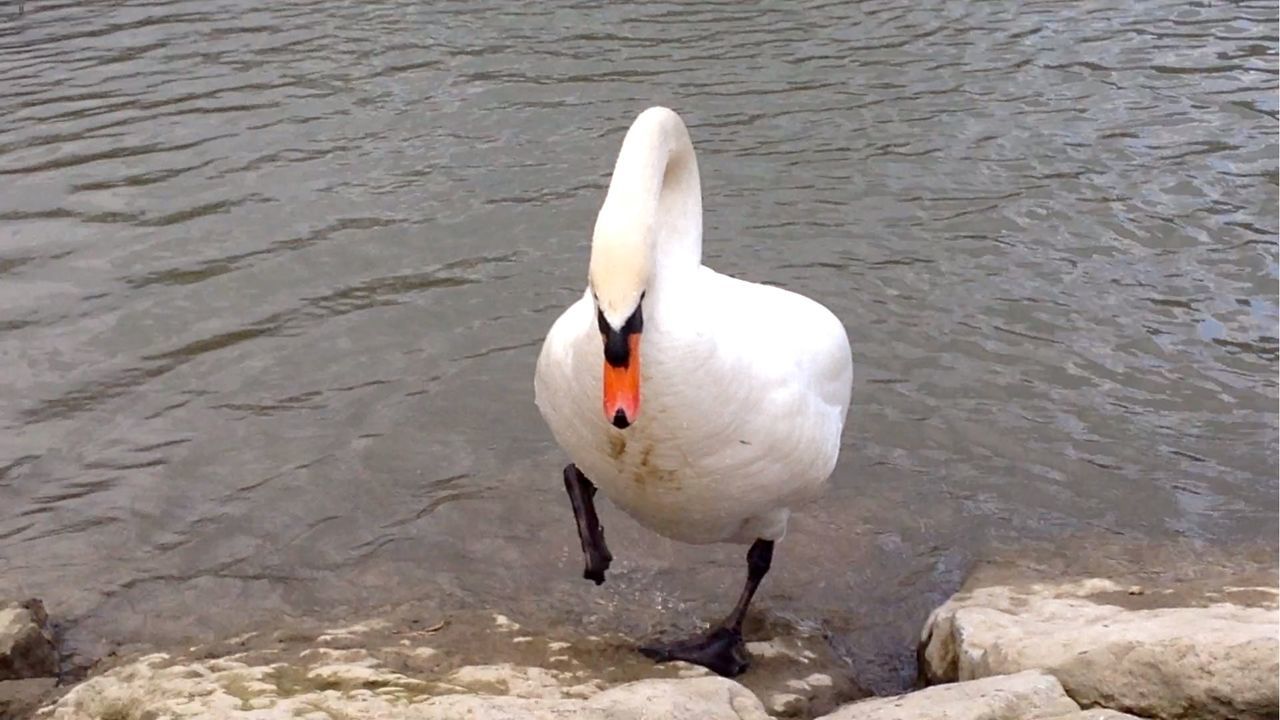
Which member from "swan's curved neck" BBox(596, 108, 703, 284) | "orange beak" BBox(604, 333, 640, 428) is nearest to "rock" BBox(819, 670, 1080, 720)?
"orange beak" BBox(604, 333, 640, 428)

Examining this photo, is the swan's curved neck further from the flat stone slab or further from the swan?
the flat stone slab

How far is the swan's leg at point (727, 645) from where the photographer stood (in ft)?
15.2

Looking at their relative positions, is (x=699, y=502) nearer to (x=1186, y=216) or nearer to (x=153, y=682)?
(x=153, y=682)

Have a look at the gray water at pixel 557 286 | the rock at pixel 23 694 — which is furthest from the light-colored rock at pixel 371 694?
the gray water at pixel 557 286

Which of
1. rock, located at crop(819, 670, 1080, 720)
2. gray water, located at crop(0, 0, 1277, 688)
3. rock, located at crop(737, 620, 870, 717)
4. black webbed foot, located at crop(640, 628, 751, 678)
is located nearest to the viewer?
rock, located at crop(819, 670, 1080, 720)

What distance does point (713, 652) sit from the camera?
4688 millimetres

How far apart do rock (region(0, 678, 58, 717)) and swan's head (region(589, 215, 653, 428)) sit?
6.49ft

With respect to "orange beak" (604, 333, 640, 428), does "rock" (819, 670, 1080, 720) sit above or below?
below

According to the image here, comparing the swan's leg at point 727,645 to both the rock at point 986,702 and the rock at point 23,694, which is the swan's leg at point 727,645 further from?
the rock at point 23,694

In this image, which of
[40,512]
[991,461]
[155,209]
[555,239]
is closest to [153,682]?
[40,512]

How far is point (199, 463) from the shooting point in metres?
6.32

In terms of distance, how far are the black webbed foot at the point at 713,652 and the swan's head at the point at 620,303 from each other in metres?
1.25

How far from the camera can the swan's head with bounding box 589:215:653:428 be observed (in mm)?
3592

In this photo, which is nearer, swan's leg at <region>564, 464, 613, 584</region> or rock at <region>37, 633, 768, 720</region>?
rock at <region>37, 633, 768, 720</region>
